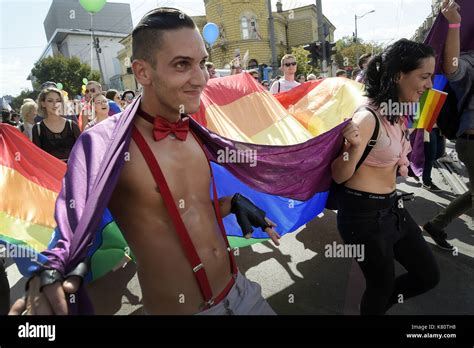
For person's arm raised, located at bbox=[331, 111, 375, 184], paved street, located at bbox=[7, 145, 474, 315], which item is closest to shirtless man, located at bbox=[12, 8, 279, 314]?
person's arm raised, located at bbox=[331, 111, 375, 184]

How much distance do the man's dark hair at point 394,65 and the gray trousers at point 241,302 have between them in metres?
1.36

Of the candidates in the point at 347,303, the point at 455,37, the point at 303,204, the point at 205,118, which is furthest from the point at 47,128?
the point at 455,37

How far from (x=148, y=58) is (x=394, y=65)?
61.0 inches

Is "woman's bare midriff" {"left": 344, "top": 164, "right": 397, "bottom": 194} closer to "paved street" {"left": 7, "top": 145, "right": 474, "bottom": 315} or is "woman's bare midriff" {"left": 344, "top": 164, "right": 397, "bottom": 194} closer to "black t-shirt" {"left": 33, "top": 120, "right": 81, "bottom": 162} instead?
"paved street" {"left": 7, "top": 145, "right": 474, "bottom": 315}

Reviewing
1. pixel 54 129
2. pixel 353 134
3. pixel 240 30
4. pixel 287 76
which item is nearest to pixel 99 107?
pixel 54 129

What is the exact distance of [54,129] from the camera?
4340 mm

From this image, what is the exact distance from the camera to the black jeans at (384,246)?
2.01m

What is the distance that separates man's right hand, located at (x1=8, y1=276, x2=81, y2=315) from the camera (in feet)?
3.09

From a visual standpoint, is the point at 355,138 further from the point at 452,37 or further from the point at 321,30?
the point at 321,30

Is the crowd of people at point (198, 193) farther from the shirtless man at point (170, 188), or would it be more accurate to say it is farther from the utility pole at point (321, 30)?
the utility pole at point (321, 30)

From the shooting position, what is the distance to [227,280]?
5.10ft

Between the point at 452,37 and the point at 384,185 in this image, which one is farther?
the point at 452,37

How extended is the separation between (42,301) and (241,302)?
0.85 m
